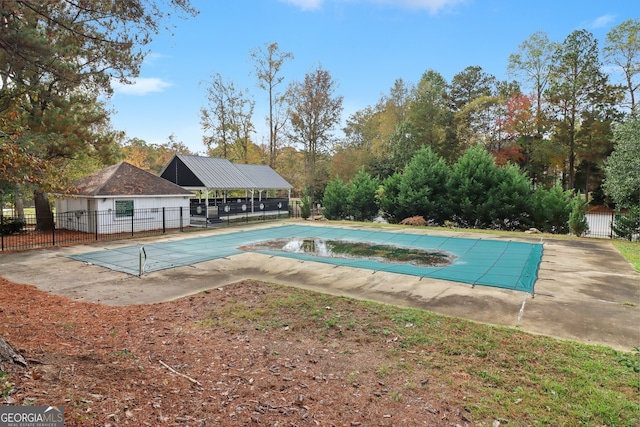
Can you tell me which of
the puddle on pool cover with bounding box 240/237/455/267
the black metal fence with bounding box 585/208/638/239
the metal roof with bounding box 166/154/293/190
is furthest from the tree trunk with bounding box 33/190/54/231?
the black metal fence with bounding box 585/208/638/239

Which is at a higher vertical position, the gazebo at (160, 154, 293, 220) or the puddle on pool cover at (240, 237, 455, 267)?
the gazebo at (160, 154, 293, 220)

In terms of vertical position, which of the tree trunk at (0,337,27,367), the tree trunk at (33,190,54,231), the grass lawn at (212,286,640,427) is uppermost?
the tree trunk at (33,190,54,231)

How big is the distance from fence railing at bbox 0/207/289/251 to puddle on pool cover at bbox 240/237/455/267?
295 inches

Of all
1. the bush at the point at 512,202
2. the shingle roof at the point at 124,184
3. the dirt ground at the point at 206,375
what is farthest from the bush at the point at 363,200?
the dirt ground at the point at 206,375

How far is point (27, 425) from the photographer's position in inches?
104

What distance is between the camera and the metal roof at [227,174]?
23.7m

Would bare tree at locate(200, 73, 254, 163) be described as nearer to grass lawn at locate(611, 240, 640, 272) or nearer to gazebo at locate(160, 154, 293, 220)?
gazebo at locate(160, 154, 293, 220)

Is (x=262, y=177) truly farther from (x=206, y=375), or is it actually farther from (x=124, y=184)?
(x=206, y=375)

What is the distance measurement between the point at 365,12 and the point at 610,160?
16.4 metres

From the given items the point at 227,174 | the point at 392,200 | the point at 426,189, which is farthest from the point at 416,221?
the point at 227,174

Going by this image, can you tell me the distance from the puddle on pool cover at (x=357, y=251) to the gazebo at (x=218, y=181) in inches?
349

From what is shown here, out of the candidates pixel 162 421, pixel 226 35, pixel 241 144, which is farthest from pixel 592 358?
pixel 241 144

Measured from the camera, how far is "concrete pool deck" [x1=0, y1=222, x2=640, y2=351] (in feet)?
19.8

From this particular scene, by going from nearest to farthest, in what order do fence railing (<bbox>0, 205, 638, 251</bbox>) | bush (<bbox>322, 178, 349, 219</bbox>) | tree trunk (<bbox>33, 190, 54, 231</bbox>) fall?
fence railing (<bbox>0, 205, 638, 251</bbox>) → tree trunk (<bbox>33, 190, 54, 231</bbox>) → bush (<bbox>322, 178, 349, 219</bbox>)
